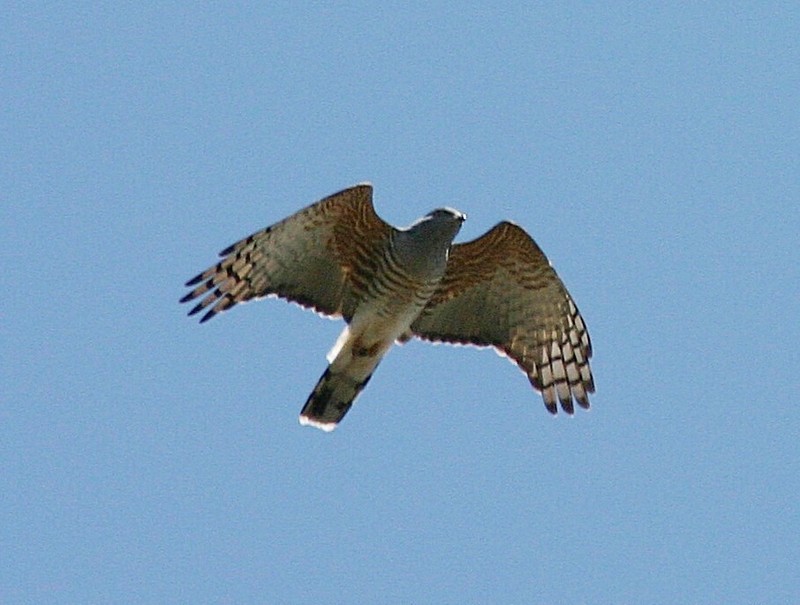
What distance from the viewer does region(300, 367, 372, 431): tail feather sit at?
48.1 ft

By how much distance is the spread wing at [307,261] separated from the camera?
14.3m

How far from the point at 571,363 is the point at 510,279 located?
3.20 feet

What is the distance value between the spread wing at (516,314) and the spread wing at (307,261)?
720 millimetres

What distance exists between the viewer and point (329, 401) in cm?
1470

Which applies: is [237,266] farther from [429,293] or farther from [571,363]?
[571,363]

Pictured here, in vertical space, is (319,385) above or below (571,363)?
below

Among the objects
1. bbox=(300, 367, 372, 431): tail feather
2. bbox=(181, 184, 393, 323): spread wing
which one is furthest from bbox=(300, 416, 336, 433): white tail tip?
bbox=(181, 184, 393, 323): spread wing

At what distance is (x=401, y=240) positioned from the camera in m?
14.2

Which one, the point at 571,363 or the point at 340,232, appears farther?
the point at 571,363

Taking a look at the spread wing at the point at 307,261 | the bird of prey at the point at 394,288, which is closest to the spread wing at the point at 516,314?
the bird of prey at the point at 394,288

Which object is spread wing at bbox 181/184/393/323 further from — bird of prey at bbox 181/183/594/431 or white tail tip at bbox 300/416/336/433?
white tail tip at bbox 300/416/336/433

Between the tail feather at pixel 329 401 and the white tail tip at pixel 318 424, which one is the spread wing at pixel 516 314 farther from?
the white tail tip at pixel 318 424

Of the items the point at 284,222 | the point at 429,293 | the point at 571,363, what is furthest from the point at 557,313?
the point at 284,222

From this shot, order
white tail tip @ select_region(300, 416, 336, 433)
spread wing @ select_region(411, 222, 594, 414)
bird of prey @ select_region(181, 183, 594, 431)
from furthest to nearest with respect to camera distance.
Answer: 1. spread wing @ select_region(411, 222, 594, 414)
2. white tail tip @ select_region(300, 416, 336, 433)
3. bird of prey @ select_region(181, 183, 594, 431)
